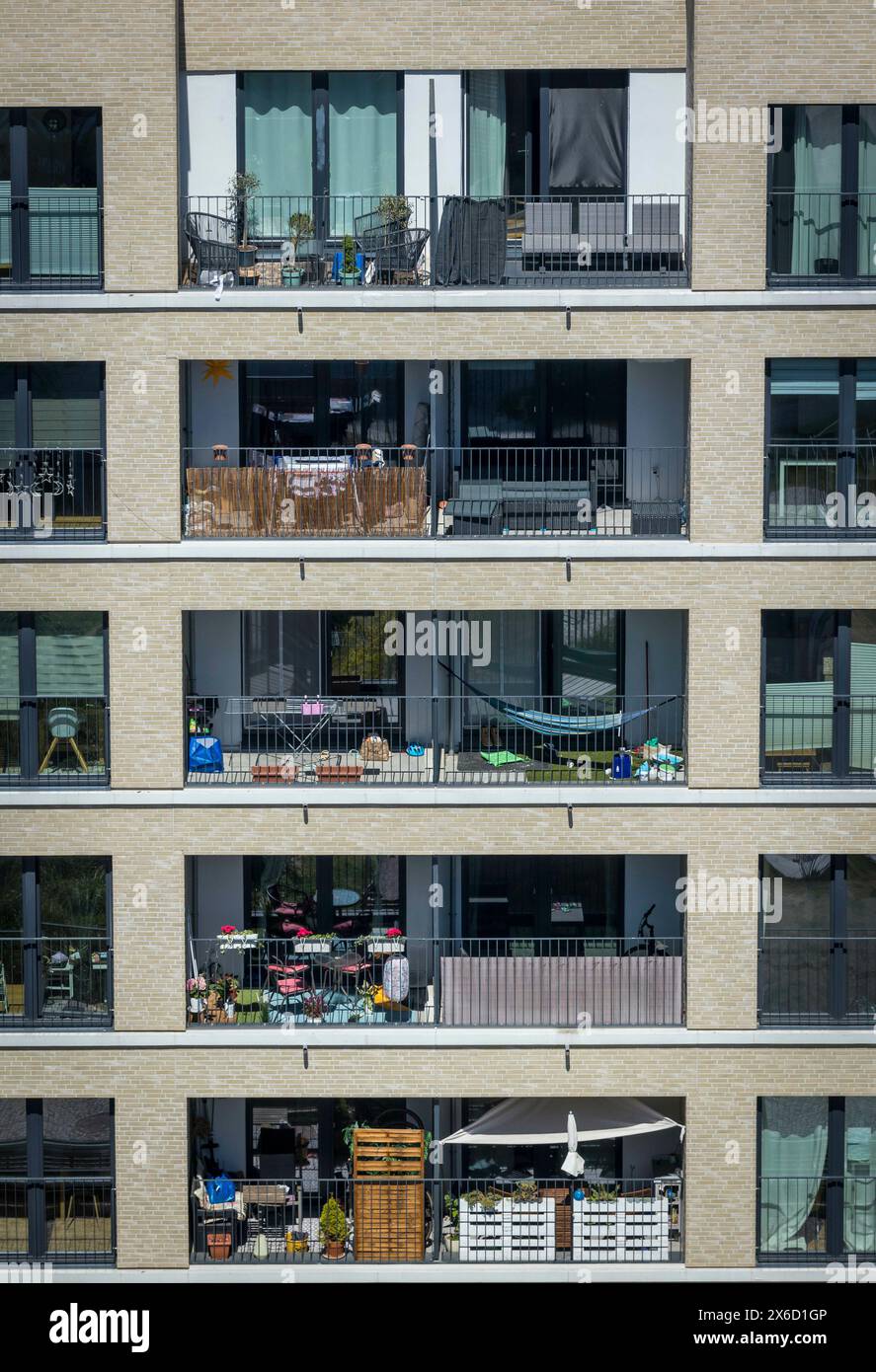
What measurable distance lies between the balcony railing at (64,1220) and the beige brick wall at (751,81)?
15966 millimetres

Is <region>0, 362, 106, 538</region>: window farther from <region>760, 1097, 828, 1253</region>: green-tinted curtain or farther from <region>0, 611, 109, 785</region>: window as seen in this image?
<region>760, 1097, 828, 1253</region>: green-tinted curtain

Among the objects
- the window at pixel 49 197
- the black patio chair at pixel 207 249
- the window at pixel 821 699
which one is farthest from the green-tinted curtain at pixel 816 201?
the window at pixel 49 197

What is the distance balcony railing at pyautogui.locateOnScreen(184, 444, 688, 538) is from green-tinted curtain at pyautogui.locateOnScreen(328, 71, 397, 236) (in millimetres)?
3783

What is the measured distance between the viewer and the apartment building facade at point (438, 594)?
24.5 metres

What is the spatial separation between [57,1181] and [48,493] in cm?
1009

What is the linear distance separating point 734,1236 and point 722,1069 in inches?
97.6

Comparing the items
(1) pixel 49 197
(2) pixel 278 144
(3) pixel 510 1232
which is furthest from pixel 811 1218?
(1) pixel 49 197

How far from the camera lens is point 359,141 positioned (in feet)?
85.3

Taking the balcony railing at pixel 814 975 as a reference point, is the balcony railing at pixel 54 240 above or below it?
above

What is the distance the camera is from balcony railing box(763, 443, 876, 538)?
82.1ft

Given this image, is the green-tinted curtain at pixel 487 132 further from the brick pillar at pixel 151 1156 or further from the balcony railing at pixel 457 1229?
the balcony railing at pixel 457 1229

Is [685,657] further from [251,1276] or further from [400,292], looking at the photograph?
[251,1276]
